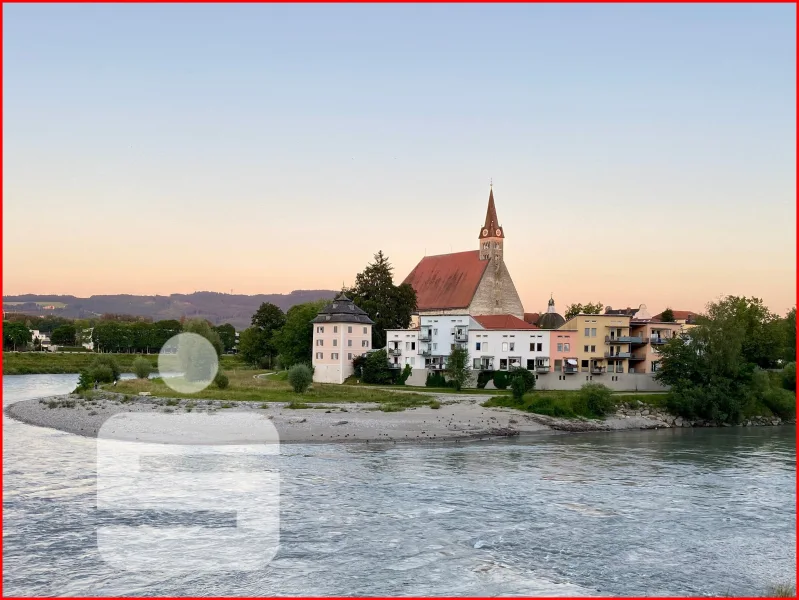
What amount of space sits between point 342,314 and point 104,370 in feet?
72.5

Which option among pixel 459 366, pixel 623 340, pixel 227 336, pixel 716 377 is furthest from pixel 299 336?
pixel 227 336

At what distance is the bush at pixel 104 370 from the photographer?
66.1 meters

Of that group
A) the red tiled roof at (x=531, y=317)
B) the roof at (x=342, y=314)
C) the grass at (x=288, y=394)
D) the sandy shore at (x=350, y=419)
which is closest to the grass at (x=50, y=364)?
the roof at (x=342, y=314)

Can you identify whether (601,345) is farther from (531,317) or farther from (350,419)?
(531,317)

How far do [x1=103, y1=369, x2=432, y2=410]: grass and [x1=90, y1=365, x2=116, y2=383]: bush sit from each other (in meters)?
2.08

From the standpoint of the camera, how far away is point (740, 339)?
5706 cm

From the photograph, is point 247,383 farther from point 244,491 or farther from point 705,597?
point 705,597

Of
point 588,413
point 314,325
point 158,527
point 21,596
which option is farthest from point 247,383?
point 21,596

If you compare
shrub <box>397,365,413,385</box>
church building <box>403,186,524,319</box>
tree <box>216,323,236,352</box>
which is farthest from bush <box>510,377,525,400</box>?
tree <box>216,323,236,352</box>

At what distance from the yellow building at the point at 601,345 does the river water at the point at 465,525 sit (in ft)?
90.1

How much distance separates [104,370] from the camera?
2645 inches

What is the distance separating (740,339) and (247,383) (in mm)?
40968

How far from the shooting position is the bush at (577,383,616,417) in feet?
168

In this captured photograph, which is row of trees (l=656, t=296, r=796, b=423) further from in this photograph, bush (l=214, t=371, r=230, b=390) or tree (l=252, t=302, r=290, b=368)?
tree (l=252, t=302, r=290, b=368)
